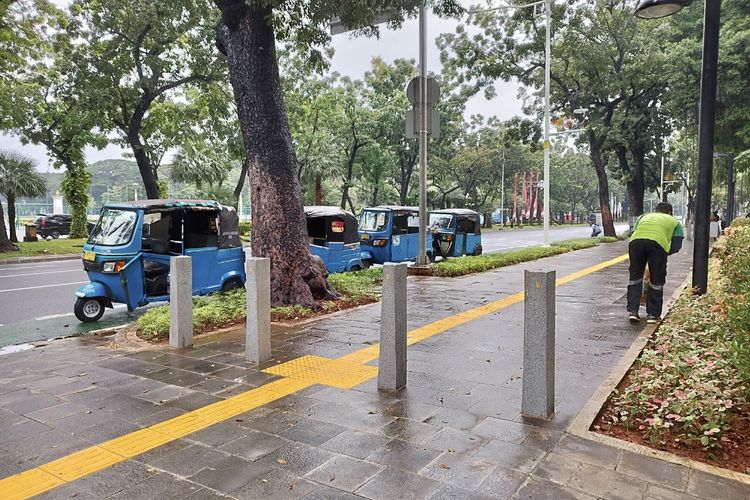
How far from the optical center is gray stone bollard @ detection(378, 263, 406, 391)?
438 centimetres

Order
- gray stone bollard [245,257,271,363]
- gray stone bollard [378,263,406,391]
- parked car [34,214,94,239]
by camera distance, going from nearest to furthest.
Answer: gray stone bollard [378,263,406,391] < gray stone bollard [245,257,271,363] < parked car [34,214,94,239]

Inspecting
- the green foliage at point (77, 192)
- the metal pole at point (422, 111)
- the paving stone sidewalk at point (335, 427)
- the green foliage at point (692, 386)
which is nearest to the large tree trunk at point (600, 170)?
the metal pole at point (422, 111)

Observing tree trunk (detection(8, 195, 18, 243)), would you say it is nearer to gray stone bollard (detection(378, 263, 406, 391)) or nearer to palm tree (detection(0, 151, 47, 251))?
palm tree (detection(0, 151, 47, 251))

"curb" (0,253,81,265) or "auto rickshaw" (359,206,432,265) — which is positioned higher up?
"auto rickshaw" (359,206,432,265)

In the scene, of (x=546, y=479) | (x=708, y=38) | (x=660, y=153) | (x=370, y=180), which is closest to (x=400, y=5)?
(x=708, y=38)

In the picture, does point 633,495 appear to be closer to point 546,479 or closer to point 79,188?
point 546,479

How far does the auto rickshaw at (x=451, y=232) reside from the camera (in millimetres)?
→ 16984

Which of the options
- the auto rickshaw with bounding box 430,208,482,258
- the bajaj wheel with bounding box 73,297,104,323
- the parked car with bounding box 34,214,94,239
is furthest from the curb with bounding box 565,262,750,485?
the parked car with bounding box 34,214,94,239

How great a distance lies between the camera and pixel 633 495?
2729mm

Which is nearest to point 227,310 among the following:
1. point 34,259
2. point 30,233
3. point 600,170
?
point 34,259

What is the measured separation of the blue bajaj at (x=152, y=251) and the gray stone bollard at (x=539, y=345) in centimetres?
614

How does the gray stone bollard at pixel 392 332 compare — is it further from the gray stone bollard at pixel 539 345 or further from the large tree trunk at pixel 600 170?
the large tree trunk at pixel 600 170

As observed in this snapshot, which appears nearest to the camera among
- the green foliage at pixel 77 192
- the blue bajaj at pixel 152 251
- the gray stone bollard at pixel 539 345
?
the gray stone bollard at pixel 539 345

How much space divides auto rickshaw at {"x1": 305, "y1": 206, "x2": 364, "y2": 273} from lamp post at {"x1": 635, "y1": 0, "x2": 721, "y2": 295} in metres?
6.86
